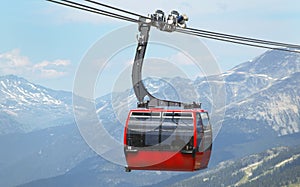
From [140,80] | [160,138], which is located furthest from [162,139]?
[140,80]

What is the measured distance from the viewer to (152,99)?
29.5 meters

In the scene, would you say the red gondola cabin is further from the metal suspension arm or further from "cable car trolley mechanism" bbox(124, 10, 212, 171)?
the metal suspension arm

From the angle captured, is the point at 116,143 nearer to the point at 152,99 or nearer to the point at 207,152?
the point at 152,99

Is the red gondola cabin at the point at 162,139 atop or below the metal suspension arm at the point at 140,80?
below

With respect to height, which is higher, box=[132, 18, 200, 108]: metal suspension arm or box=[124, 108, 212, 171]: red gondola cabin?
box=[132, 18, 200, 108]: metal suspension arm

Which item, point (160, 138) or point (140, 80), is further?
point (140, 80)

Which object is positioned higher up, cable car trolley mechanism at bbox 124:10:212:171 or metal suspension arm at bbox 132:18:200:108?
metal suspension arm at bbox 132:18:200:108

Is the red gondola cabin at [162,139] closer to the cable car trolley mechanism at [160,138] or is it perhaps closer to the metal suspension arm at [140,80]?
the cable car trolley mechanism at [160,138]

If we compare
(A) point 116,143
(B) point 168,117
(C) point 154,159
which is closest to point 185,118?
(B) point 168,117

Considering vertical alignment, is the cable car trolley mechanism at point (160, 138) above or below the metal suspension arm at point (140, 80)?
below

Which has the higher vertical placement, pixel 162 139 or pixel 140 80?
pixel 140 80

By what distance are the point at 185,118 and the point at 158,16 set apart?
6716mm

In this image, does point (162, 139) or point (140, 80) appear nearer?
point (162, 139)

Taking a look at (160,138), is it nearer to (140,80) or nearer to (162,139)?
(162,139)
